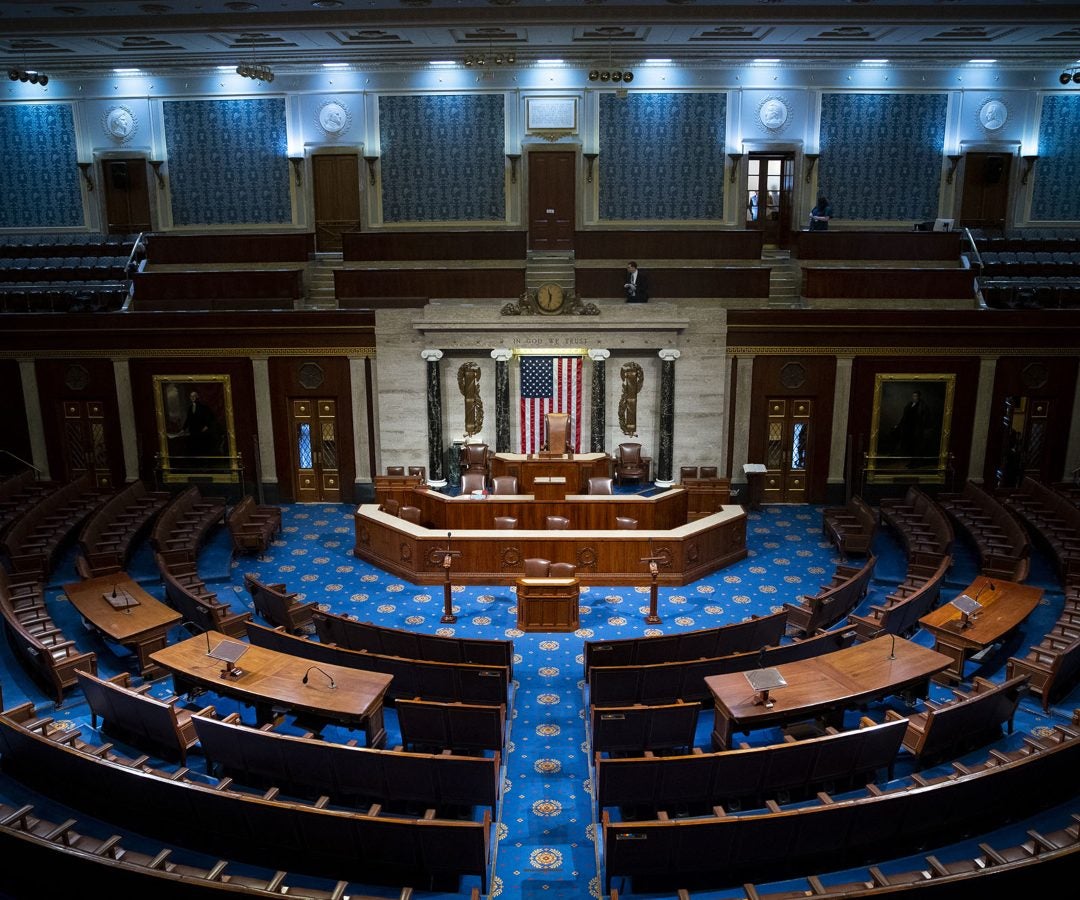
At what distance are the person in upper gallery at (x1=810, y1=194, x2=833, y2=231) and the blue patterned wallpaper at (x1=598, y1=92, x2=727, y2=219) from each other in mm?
2186

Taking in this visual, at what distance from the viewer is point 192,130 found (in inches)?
810

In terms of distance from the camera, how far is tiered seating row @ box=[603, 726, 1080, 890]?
6.21 metres

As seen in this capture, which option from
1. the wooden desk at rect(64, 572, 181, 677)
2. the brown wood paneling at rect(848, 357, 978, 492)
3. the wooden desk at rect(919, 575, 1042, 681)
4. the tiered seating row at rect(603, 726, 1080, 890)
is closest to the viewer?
the tiered seating row at rect(603, 726, 1080, 890)

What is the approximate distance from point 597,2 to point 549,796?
1233 cm

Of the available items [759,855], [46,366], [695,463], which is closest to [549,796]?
[759,855]

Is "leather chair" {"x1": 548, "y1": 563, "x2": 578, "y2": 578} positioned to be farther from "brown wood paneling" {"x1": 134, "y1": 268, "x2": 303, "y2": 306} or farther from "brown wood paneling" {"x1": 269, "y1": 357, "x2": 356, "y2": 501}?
"brown wood paneling" {"x1": 134, "y1": 268, "x2": 303, "y2": 306}

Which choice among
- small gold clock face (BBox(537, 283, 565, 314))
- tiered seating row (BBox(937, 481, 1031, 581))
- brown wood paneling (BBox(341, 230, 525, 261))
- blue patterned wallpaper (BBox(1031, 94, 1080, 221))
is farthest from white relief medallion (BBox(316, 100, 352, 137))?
blue patterned wallpaper (BBox(1031, 94, 1080, 221))

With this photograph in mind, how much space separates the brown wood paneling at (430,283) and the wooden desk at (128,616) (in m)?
7.85

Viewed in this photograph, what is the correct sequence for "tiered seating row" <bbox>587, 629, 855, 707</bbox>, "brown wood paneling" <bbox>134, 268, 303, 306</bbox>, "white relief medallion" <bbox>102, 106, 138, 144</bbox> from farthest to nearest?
"white relief medallion" <bbox>102, 106, 138, 144</bbox> < "brown wood paneling" <bbox>134, 268, 303, 306</bbox> < "tiered seating row" <bbox>587, 629, 855, 707</bbox>

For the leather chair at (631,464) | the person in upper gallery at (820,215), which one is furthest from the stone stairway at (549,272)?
the person in upper gallery at (820,215)

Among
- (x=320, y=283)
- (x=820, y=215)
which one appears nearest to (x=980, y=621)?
(x=820, y=215)

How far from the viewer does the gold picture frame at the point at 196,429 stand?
55.5ft

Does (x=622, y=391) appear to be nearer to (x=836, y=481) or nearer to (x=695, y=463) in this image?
(x=695, y=463)

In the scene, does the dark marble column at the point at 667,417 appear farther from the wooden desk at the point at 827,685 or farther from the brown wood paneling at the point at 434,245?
the wooden desk at the point at 827,685
